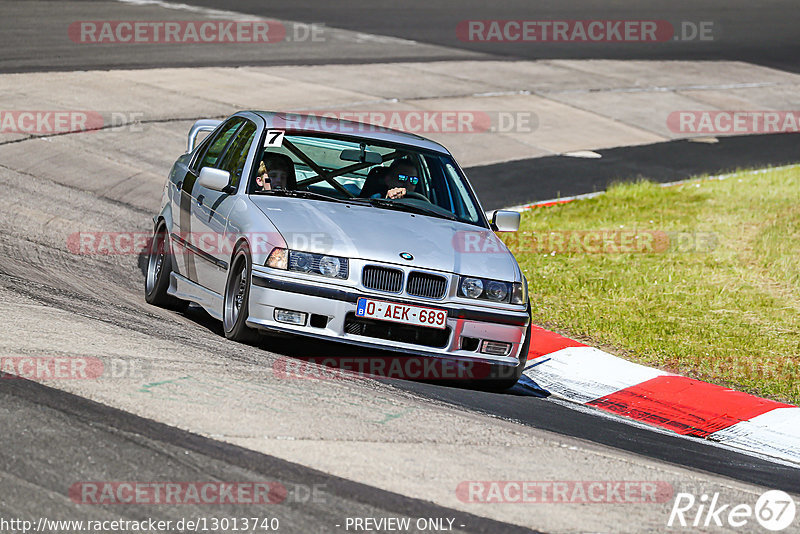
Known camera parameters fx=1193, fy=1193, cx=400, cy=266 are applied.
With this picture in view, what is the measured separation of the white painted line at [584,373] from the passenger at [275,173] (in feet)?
7.37

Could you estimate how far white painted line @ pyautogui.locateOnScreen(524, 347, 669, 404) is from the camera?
27.7 ft

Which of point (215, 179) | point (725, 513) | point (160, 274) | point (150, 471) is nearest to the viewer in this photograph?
point (150, 471)

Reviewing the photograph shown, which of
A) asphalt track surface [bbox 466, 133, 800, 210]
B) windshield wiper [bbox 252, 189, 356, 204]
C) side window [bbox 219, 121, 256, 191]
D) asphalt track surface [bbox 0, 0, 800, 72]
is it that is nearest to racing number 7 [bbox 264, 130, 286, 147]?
side window [bbox 219, 121, 256, 191]

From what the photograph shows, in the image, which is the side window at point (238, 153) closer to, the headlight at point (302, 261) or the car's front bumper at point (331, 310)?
the headlight at point (302, 261)

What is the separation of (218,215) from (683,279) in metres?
5.06

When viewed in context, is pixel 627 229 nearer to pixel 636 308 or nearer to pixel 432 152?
pixel 636 308

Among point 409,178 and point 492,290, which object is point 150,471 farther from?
point 409,178

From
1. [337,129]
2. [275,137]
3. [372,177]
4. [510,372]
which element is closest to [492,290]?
[510,372]

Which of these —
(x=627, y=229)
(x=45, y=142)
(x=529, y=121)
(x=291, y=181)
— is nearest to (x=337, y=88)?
(x=529, y=121)

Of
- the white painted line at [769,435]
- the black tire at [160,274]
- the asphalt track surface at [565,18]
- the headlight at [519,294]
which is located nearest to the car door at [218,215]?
the black tire at [160,274]

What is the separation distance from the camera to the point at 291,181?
8.42 m

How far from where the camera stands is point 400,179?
8734 mm

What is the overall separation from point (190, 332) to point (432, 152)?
7.96 feet

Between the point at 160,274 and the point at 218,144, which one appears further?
the point at 218,144
